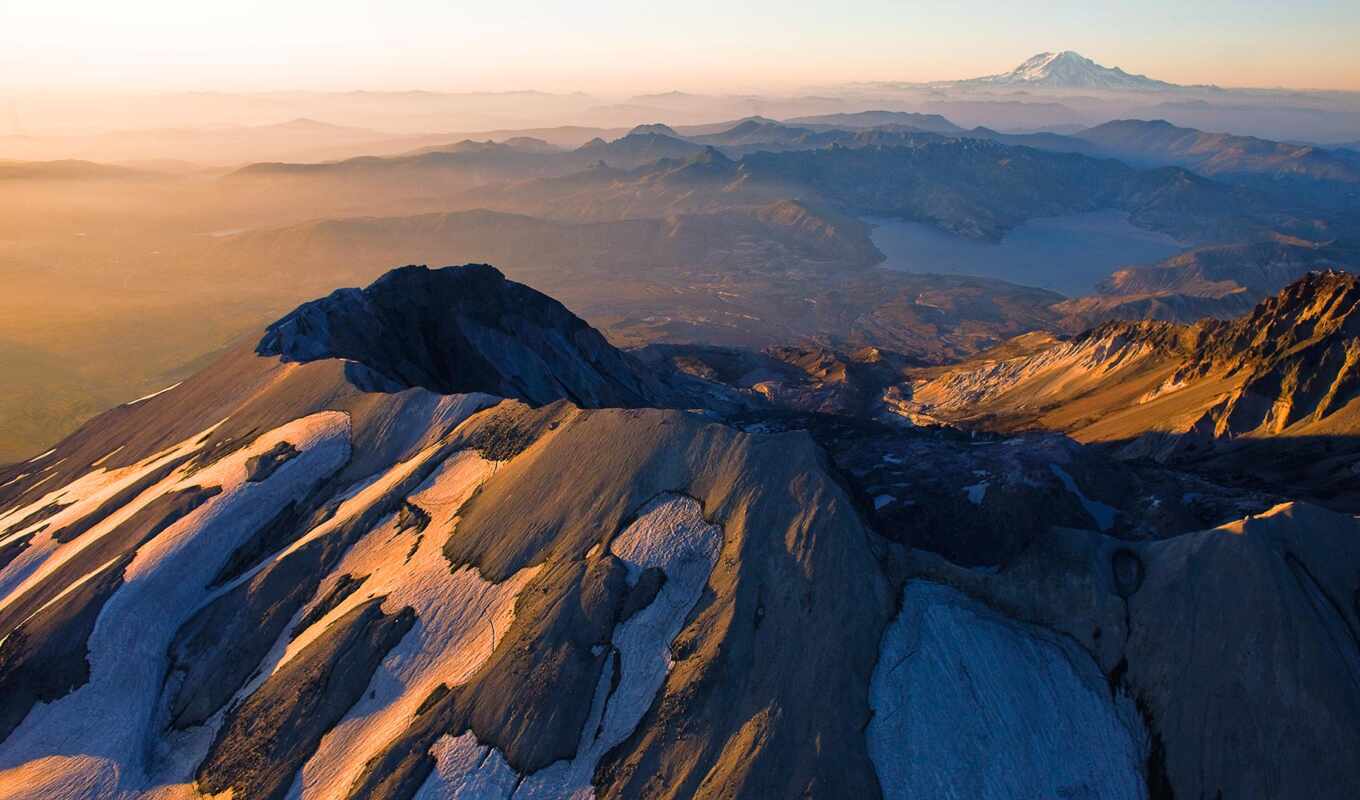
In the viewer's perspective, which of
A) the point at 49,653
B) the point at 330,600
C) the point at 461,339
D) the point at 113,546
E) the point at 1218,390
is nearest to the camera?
the point at 49,653

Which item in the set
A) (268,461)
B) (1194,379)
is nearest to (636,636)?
(268,461)

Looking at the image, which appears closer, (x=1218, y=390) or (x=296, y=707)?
(x=296, y=707)

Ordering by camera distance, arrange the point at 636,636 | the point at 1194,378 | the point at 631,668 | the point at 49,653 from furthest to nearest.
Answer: the point at 1194,378 → the point at 49,653 → the point at 636,636 → the point at 631,668

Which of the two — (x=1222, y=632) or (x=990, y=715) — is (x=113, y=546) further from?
(x=1222, y=632)

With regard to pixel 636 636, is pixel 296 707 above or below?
below

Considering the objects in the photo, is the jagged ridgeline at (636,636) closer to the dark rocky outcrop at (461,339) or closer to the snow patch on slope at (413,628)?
the snow patch on slope at (413,628)

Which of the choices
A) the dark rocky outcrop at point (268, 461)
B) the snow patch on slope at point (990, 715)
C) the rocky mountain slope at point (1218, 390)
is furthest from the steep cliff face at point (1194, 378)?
the dark rocky outcrop at point (268, 461)

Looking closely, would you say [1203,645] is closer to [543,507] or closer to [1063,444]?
[543,507]

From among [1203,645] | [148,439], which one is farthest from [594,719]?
[148,439]

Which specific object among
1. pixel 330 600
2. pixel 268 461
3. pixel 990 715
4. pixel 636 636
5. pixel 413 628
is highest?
pixel 636 636
